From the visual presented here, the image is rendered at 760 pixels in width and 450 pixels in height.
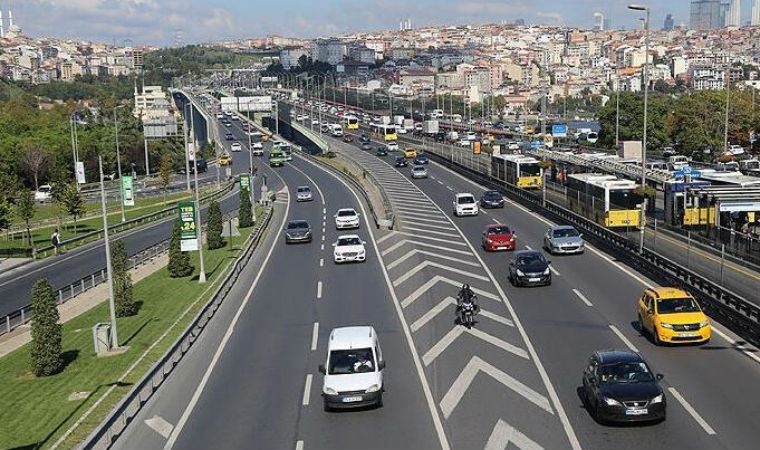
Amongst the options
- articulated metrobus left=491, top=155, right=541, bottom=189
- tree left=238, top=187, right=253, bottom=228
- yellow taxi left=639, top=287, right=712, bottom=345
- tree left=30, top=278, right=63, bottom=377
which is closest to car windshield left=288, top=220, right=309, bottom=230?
tree left=238, top=187, right=253, bottom=228

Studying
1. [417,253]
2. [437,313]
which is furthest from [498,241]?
[437,313]

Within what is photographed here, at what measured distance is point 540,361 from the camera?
24391mm

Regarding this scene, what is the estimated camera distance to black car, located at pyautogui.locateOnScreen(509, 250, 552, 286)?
114 ft

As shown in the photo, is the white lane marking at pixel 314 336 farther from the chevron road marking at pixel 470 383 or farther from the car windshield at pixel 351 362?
the car windshield at pixel 351 362

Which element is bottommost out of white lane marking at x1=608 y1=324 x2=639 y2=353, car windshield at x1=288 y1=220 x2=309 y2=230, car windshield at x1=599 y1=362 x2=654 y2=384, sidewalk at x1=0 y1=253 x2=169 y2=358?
sidewalk at x1=0 y1=253 x2=169 y2=358

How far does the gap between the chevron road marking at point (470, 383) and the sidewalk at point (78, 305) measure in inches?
673

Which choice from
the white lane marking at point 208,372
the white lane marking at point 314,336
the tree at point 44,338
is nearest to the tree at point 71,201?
the white lane marking at point 208,372

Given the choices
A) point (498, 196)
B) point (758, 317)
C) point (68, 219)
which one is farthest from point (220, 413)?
point (68, 219)

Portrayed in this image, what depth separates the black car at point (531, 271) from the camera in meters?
34.8

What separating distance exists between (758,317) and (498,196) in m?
37.9

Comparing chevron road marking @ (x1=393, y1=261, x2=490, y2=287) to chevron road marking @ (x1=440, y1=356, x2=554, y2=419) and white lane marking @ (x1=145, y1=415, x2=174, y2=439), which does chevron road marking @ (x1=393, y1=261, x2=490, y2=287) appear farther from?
white lane marking @ (x1=145, y1=415, x2=174, y2=439)

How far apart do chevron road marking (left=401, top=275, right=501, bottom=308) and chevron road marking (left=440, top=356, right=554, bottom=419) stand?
8490 millimetres

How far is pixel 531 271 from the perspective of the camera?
34906 mm

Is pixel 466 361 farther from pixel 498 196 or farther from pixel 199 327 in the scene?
pixel 498 196
